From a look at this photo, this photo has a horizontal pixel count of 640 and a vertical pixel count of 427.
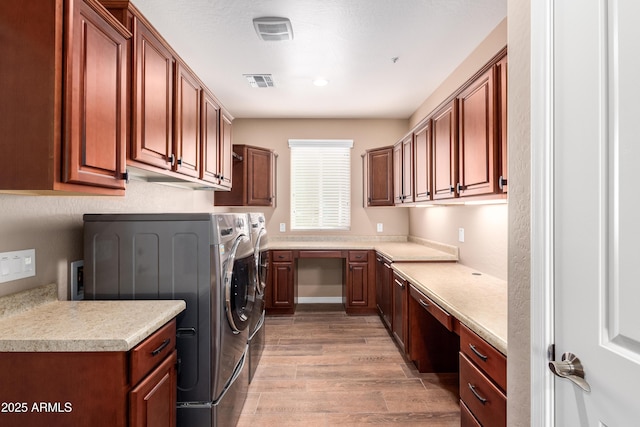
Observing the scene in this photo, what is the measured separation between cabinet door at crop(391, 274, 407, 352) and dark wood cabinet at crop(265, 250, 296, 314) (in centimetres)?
135

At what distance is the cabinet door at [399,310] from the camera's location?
2701 mm

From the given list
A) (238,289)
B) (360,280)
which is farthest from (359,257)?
(238,289)

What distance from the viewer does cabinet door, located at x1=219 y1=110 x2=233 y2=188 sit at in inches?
118

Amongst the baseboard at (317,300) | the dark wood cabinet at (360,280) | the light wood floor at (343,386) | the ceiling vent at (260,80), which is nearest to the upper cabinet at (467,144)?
the dark wood cabinet at (360,280)

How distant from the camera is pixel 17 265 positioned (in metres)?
1.42

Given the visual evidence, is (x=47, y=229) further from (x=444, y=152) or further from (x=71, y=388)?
(x=444, y=152)

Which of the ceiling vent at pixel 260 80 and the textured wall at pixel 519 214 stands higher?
the ceiling vent at pixel 260 80

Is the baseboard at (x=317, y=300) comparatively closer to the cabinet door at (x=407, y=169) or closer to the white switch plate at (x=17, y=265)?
the cabinet door at (x=407, y=169)

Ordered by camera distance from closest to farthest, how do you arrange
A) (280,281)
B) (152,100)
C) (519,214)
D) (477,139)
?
(519,214) < (152,100) < (477,139) < (280,281)

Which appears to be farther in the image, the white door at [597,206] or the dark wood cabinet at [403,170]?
the dark wood cabinet at [403,170]

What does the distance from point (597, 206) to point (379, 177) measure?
11.3ft

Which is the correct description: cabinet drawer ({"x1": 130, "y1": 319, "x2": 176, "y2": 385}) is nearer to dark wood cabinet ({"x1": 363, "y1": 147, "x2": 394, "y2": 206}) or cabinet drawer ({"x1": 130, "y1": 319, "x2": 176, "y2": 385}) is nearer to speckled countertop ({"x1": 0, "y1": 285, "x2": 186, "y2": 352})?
speckled countertop ({"x1": 0, "y1": 285, "x2": 186, "y2": 352})

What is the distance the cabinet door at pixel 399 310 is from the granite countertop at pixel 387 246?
27 cm

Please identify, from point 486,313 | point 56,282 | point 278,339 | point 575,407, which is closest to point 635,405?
point 575,407
